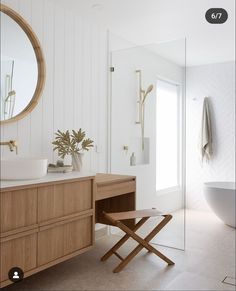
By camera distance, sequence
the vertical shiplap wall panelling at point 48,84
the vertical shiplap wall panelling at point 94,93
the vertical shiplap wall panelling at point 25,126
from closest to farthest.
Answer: the vertical shiplap wall panelling at point 25,126 < the vertical shiplap wall panelling at point 48,84 < the vertical shiplap wall panelling at point 94,93

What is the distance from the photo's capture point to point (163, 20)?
3.45 m

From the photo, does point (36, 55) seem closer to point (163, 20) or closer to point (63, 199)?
point (63, 199)

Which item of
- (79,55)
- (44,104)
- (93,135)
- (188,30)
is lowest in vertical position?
(93,135)

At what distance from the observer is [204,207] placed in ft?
17.7

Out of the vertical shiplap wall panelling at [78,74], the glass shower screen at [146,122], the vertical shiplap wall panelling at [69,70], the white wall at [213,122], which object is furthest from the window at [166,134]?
the white wall at [213,122]

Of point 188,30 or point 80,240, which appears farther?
point 188,30

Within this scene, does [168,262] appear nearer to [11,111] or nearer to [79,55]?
[11,111]

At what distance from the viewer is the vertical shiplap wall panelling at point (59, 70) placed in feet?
10.2

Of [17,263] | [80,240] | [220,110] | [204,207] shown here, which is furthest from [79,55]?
[204,207]

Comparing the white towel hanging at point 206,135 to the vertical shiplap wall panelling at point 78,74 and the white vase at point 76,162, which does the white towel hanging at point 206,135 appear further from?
the white vase at point 76,162

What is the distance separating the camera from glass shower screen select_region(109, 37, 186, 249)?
12.1ft

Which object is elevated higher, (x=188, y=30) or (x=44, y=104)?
(x=188, y=30)

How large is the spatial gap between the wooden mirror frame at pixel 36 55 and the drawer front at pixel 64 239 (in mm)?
950

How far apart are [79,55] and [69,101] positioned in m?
0.52
